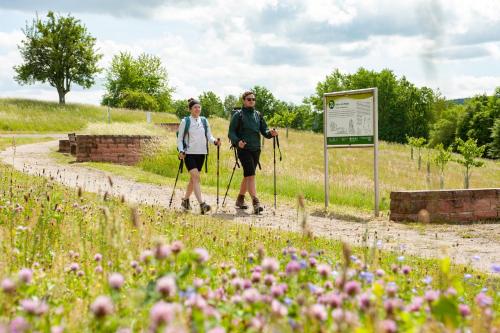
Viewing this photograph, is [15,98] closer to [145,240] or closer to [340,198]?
[340,198]

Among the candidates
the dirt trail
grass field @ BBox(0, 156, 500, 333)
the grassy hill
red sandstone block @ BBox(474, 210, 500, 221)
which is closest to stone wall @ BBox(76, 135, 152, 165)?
the grassy hill

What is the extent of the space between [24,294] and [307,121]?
9377 centimetres

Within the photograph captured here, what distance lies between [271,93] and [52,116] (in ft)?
221

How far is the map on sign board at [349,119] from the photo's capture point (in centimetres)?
1248

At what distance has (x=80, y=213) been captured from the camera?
7535 millimetres

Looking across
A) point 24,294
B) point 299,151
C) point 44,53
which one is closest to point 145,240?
point 24,294

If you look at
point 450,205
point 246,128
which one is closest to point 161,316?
point 246,128

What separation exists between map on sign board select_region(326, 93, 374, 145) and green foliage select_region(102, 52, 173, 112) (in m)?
64.2

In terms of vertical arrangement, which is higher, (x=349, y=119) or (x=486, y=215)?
(x=349, y=119)

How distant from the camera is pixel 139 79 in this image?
2948 inches

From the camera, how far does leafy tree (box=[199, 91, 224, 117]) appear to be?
90.8 m

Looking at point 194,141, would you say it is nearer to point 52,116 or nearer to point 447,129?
point 52,116

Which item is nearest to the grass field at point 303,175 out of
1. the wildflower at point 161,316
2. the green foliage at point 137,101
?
the wildflower at point 161,316

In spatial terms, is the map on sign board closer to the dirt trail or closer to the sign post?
the sign post
